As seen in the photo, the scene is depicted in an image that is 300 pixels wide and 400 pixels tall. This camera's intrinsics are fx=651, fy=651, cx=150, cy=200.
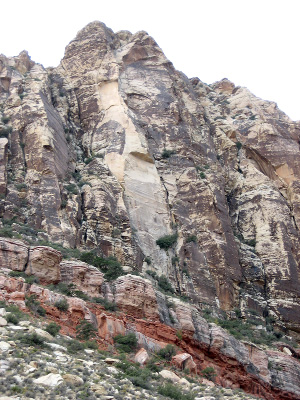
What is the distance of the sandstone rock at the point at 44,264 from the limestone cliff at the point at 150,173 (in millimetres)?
2484

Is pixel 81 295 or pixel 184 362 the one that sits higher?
pixel 81 295

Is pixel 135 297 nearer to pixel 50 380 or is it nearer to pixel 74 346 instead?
pixel 74 346

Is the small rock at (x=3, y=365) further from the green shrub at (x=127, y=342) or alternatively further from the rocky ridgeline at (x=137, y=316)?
the green shrub at (x=127, y=342)

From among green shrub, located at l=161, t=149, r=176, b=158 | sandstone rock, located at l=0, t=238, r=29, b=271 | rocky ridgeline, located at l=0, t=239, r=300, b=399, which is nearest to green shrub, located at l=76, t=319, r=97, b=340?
rocky ridgeline, located at l=0, t=239, r=300, b=399

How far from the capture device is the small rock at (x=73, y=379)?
2167cm

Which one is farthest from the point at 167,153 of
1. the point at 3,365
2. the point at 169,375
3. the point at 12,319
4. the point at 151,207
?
the point at 3,365

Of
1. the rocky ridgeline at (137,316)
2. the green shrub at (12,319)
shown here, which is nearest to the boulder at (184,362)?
the rocky ridgeline at (137,316)

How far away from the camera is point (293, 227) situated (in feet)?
170

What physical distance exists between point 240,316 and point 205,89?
33.9 m

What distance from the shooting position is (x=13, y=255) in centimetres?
3338

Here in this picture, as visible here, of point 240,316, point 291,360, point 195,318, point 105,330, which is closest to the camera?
point 105,330

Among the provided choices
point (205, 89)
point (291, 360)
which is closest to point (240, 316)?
point (291, 360)

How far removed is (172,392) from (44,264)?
11268 mm

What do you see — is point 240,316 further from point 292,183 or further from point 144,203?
point 292,183
